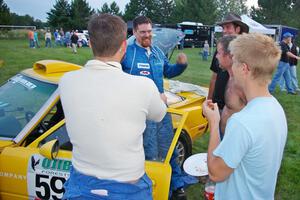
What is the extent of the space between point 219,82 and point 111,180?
2.30 metres

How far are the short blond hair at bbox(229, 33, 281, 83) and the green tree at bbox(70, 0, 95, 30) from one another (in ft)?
164

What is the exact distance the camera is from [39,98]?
3.52m

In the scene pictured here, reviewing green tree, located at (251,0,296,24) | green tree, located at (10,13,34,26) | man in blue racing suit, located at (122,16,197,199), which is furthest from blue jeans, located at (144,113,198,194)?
green tree, located at (10,13,34,26)

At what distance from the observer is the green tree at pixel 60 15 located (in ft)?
170

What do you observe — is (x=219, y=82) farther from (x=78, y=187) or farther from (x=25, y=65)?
(x=25, y=65)

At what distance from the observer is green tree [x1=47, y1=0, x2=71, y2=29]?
51750mm

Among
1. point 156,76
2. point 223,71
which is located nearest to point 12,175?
point 156,76

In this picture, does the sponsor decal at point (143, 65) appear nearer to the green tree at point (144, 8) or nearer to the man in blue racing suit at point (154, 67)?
the man in blue racing suit at point (154, 67)

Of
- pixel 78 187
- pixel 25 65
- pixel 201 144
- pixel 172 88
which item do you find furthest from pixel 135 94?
pixel 25 65

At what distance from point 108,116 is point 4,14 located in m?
46.5

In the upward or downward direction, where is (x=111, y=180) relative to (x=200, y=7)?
downward

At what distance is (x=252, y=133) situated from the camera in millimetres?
1589

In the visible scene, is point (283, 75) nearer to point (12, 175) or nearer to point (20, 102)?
point (20, 102)

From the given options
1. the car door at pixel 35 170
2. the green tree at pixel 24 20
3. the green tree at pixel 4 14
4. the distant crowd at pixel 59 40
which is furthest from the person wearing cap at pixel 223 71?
the green tree at pixel 24 20
